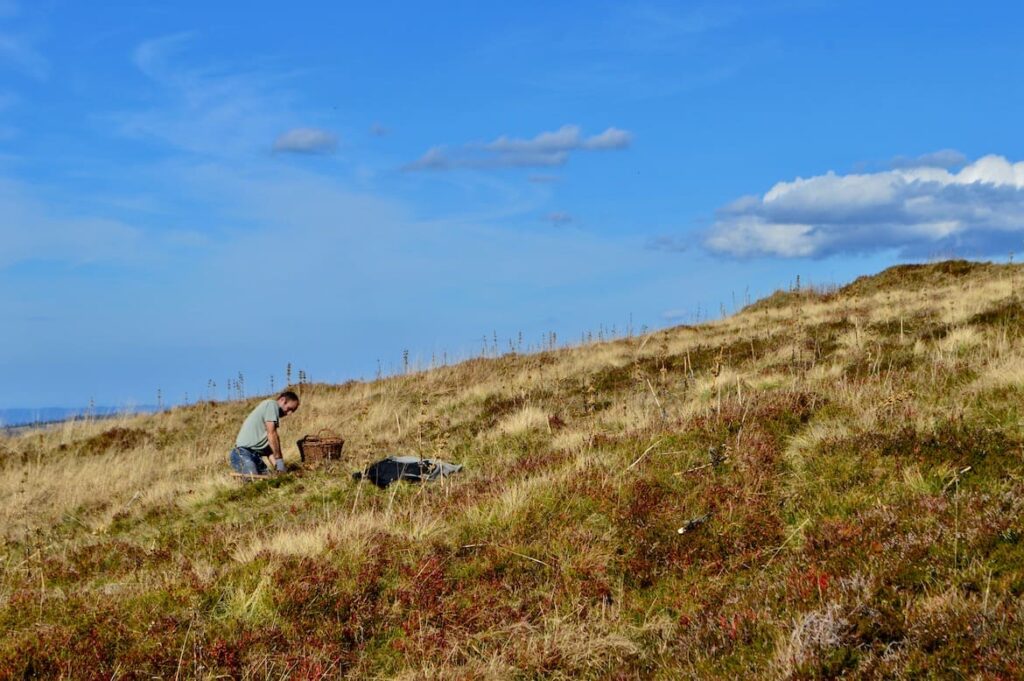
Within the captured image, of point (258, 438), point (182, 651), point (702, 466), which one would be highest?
point (258, 438)

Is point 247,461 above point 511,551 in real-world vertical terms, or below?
above

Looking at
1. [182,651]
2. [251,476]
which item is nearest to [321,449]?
[251,476]

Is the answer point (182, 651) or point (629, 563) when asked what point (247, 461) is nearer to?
point (182, 651)

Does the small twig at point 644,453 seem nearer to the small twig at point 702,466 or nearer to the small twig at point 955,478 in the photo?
the small twig at point 702,466

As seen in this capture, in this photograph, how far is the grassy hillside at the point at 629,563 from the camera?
5098 millimetres

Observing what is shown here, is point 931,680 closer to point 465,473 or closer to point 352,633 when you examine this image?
point 352,633

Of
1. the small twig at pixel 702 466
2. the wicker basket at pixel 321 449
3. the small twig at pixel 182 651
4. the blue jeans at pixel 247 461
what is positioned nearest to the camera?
the small twig at pixel 182 651

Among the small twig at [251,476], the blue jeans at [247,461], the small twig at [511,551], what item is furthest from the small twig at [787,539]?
the blue jeans at [247,461]

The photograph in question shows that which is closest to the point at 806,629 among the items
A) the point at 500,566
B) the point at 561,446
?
the point at 500,566

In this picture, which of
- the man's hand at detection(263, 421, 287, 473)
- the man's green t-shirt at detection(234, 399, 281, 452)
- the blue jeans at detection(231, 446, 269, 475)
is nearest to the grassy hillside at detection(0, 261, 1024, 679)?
the man's hand at detection(263, 421, 287, 473)

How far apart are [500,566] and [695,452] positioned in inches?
106

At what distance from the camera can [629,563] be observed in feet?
22.4

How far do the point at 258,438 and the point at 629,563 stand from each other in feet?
30.8

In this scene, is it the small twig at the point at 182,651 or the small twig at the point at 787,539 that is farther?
the small twig at the point at 787,539
